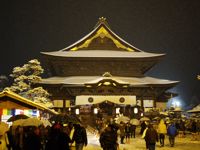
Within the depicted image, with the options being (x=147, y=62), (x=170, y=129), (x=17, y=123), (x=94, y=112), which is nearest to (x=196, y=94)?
(x=147, y=62)

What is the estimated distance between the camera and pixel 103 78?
128 ft

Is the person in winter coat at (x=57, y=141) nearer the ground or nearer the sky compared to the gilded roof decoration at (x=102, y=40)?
nearer the ground

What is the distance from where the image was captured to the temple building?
3991cm

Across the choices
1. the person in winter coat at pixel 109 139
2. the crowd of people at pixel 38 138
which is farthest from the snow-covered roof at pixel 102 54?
the person in winter coat at pixel 109 139

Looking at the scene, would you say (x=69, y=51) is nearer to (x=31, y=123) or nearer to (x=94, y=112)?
(x=94, y=112)

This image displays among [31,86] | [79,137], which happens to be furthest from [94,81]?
[79,137]

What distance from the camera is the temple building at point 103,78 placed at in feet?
131

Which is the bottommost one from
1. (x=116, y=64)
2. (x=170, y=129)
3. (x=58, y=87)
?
(x=170, y=129)

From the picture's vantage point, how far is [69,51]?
46.2 meters

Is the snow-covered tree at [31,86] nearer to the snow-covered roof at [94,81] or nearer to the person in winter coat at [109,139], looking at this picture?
the snow-covered roof at [94,81]

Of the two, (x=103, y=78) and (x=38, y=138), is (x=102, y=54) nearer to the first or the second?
(x=103, y=78)

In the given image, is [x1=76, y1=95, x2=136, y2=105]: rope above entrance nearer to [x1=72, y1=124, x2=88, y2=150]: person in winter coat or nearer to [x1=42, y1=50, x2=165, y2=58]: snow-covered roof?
[x1=42, y1=50, x2=165, y2=58]: snow-covered roof

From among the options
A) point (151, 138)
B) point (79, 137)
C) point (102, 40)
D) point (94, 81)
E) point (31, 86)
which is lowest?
point (151, 138)

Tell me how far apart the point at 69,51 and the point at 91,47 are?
3.01 meters
